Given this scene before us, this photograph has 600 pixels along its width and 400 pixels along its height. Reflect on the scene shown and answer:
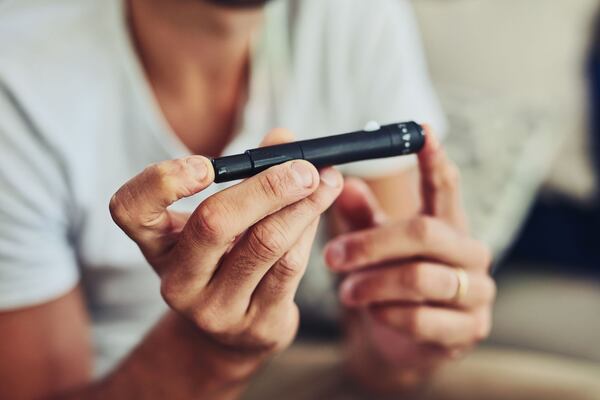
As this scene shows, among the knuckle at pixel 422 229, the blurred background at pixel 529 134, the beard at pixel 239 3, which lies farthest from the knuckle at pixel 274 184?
the blurred background at pixel 529 134

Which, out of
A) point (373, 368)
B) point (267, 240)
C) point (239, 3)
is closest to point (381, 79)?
point (239, 3)

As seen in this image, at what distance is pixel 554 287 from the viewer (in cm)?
112

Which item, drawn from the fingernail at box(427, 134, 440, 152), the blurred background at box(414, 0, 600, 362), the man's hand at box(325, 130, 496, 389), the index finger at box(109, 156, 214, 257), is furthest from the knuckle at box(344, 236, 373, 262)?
the blurred background at box(414, 0, 600, 362)

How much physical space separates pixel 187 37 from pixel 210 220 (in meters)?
0.38

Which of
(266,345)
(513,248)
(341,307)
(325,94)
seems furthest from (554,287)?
(266,345)

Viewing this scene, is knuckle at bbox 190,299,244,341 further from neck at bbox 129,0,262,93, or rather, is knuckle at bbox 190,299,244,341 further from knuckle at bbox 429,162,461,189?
neck at bbox 129,0,262,93

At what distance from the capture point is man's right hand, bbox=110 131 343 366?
390 millimetres

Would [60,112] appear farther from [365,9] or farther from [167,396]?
[365,9]

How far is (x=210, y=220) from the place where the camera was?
0.39 metres

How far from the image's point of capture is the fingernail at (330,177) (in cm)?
43

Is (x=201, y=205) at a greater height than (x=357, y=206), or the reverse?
(x=201, y=205)

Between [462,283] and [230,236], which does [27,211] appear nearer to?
Answer: [230,236]

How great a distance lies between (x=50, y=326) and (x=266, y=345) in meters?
0.26

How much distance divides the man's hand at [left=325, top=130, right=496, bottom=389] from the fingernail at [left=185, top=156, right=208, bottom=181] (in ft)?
0.68
